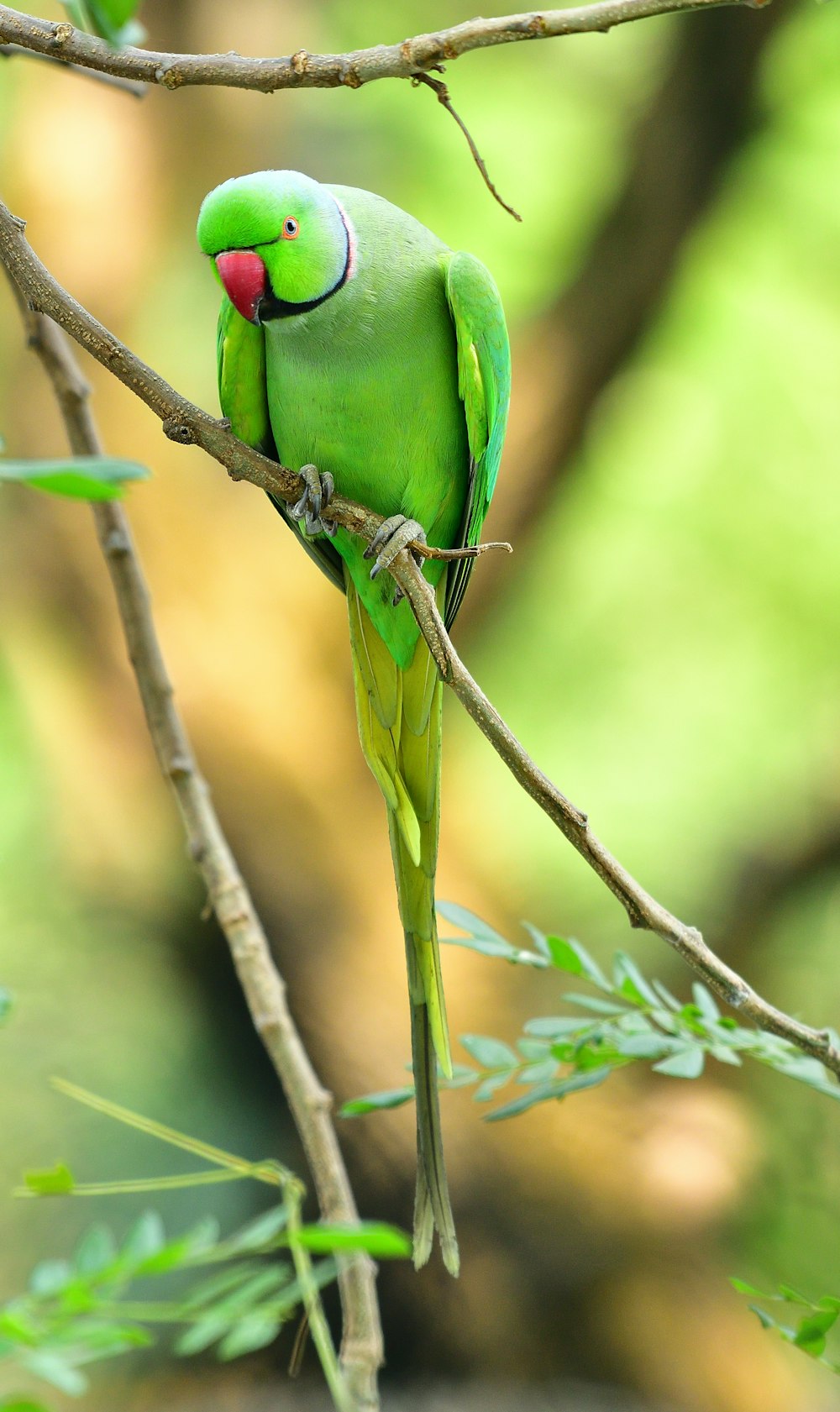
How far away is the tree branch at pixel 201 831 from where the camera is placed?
2.88 feet

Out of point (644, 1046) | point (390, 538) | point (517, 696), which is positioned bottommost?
point (517, 696)

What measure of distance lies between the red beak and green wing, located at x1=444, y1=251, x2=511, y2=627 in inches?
7.2

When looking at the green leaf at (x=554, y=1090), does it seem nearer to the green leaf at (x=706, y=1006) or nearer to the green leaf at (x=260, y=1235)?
the green leaf at (x=706, y=1006)

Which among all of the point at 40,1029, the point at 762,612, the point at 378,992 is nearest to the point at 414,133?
the point at 762,612

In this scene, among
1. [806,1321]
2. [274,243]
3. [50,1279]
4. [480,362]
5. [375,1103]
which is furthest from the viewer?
[480,362]

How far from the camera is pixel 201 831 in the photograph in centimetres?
106

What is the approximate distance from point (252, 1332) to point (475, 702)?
17.2 inches

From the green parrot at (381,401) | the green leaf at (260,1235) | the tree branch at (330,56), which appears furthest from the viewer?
the green parrot at (381,401)

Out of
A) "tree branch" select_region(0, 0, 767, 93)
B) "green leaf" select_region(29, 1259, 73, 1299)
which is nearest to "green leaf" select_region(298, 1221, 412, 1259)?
"green leaf" select_region(29, 1259, 73, 1299)

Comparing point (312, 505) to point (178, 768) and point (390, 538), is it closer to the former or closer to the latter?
point (390, 538)

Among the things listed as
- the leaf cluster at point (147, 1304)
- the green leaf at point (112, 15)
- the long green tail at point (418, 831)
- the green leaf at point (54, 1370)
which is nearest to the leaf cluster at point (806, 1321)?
the long green tail at point (418, 831)

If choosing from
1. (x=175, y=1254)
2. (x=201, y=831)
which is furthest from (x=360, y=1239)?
(x=201, y=831)

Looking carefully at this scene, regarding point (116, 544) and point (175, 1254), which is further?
point (116, 544)

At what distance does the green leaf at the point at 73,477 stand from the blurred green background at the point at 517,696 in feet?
6.12
